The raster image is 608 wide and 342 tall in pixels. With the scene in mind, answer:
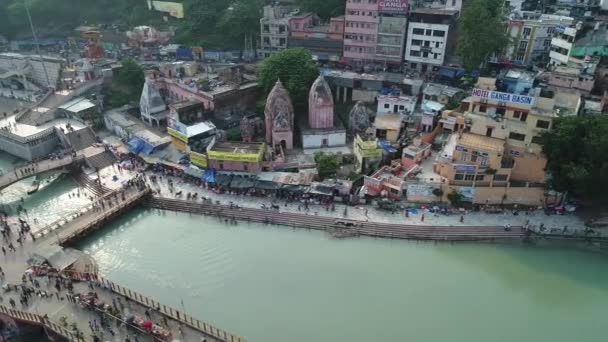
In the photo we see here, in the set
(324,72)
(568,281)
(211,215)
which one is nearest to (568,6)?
(324,72)

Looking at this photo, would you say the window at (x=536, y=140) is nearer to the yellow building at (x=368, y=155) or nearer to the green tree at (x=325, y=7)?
the yellow building at (x=368, y=155)

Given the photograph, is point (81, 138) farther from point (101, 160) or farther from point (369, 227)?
point (369, 227)

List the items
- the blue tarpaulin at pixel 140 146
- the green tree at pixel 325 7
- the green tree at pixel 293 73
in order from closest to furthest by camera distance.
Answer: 1. the blue tarpaulin at pixel 140 146
2. the green tree at pixel 293 73
3. the green tree at pixel 325 7

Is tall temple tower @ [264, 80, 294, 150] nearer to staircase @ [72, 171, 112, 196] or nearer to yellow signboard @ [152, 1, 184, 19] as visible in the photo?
staircase @ [72, 171, 112, 196]

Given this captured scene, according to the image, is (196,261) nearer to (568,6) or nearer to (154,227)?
(154,227)

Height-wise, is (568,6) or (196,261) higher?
(568,6)

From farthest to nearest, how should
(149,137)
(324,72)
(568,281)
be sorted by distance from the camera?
1. (324,72)
2. (149,137)
3. (568,281)

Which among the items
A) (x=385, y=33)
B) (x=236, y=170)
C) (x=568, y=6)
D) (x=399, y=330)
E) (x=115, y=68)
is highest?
(x=568, y=6)

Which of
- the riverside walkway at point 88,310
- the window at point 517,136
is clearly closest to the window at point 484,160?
the window at point 517,136

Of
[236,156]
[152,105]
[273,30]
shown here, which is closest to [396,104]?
[236,156]
